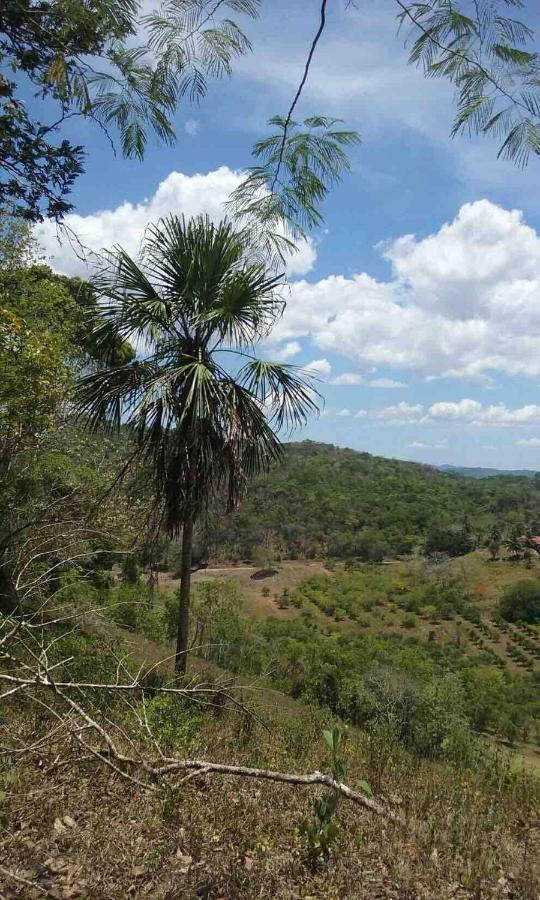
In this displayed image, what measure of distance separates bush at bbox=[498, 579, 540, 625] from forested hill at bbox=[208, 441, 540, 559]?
15530 millimetres

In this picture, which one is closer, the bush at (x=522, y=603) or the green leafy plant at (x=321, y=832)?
the green leafy plant at (x=321, y=832)

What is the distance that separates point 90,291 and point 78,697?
12.8ft

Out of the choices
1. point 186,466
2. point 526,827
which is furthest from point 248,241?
point 526,827

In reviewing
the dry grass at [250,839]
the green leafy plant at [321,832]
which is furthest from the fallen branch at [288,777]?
the green leafy plant at [321,832]

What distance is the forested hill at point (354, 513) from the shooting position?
76875 millimetres

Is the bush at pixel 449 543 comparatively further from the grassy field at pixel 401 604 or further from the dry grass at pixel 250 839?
the dry grass at pixel 250 839

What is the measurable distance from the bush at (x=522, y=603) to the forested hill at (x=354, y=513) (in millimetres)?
15530

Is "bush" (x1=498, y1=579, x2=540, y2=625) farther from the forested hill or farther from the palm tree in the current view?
the palm tree

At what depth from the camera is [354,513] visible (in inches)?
3378

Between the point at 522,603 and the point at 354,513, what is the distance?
3117 cm

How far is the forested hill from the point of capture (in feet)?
252

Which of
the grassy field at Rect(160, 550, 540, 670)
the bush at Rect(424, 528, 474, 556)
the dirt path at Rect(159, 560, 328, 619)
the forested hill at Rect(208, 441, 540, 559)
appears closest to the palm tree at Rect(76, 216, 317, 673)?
the grassy field at Rect(160, 550, 540, 670)

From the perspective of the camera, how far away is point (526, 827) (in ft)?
10.4

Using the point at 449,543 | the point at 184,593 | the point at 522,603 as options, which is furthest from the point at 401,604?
the point at 184,593
